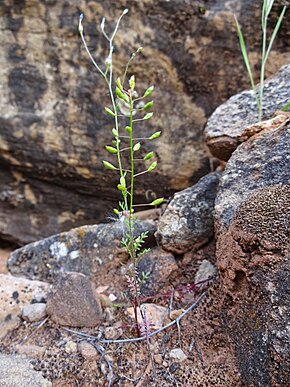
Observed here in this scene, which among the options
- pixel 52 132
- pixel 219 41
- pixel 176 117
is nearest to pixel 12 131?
pixel 52 132

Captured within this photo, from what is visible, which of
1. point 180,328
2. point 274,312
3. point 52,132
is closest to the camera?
point 274,312

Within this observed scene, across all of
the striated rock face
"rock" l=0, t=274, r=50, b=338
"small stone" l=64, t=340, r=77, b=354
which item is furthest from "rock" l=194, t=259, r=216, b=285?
the striated rock face

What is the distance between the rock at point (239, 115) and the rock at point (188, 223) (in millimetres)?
228

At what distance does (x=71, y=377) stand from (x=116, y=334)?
19 centimetres

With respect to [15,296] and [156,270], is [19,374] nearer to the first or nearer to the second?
[15,296]

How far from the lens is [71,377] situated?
1129 millimetres

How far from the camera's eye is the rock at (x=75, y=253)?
5.50 ft

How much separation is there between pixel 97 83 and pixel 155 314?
5.08ft

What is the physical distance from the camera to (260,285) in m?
1.03

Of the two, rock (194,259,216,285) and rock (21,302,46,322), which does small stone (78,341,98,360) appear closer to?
rock (21,302,46,322)

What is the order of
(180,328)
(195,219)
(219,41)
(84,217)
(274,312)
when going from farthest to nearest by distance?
(84,217), (219,41), (195,219), (180,328), (274,312)

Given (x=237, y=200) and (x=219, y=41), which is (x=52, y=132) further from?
(x=237, y=200)

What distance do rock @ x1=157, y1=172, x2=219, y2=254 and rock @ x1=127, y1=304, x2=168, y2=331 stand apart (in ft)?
0.88

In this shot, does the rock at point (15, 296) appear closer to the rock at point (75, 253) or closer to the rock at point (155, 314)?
the rock at point (75, 253)
